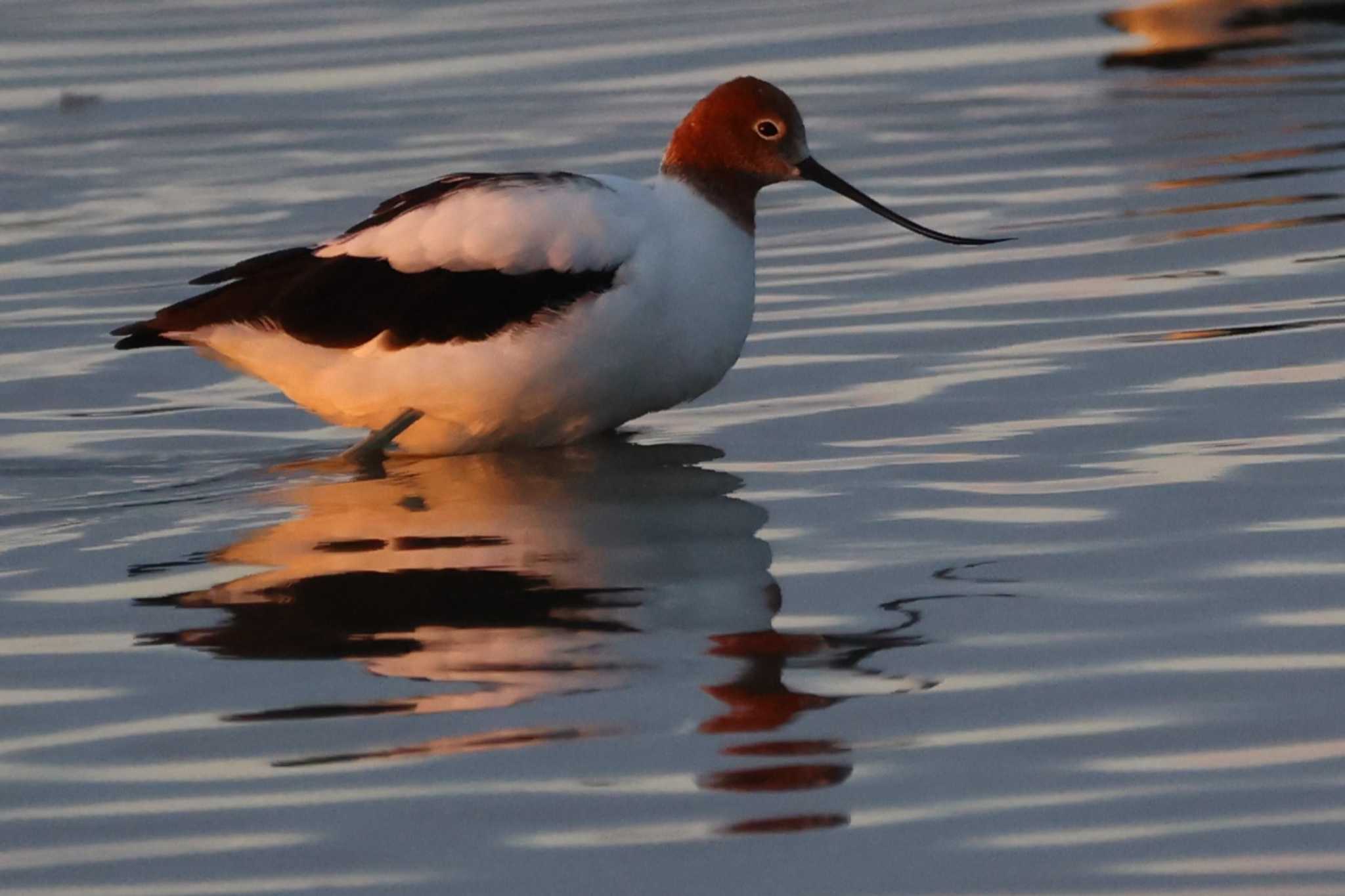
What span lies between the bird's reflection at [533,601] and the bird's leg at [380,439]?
0.15 m

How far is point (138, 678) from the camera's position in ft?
19.7

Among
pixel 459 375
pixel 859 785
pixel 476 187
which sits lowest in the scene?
pixel 859 785

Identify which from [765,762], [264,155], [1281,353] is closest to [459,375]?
[1281,353]

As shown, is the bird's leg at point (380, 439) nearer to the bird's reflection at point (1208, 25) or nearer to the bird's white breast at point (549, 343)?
the bird's white breast at point (549, 343)

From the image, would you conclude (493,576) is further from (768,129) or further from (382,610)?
(768,129)

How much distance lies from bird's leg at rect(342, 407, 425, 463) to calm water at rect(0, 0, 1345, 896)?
12 cm

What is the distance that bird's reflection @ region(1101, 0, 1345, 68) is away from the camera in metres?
15.2

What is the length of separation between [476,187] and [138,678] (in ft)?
8.75

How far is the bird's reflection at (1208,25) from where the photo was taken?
15180 millimetres

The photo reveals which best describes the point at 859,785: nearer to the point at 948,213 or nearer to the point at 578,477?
the point at 578,477

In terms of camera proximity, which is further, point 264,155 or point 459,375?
point 264,155

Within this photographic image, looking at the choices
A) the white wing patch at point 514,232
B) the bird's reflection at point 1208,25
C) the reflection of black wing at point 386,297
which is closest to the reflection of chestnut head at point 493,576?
the reflection of black wing at point 386,297

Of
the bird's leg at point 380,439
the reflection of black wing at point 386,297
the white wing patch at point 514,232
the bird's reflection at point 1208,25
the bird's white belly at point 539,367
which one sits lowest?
the bird's leg at point 380,439

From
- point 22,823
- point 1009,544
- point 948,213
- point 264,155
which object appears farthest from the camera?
point 264,155
